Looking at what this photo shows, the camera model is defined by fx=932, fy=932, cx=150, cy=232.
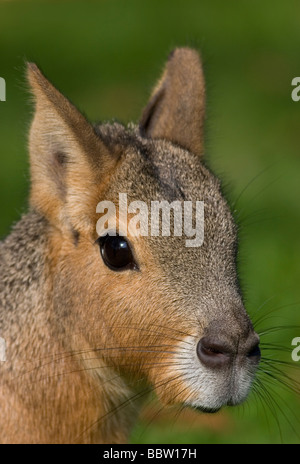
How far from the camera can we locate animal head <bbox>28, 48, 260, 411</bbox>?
140 inches

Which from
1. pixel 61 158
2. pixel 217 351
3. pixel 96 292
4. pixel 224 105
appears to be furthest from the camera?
pixel 224 105

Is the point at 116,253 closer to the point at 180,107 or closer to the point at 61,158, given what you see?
the point at 61,158

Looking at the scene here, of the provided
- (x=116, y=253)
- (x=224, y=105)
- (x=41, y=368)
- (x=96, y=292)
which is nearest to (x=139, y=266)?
(x=116, y=253)

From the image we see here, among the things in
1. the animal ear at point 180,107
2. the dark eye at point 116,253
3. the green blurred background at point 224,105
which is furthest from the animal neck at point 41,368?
the animal ear at point 180,107

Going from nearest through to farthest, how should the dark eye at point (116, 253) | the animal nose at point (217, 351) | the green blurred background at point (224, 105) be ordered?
the animal nose at point (217, 351)
the dark eye at point (116, 253)
the green blurred background at point (224, 105)

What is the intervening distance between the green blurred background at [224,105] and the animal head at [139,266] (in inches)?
13.3

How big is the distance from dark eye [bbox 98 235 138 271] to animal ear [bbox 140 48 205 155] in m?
0.88

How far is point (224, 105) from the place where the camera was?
1352 cm

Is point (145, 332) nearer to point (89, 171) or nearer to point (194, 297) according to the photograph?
point (194, 297)

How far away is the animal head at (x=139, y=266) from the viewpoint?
11.7ft

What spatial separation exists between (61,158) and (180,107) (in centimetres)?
88

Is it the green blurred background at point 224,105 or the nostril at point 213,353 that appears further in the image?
the green blurred background at point 224,105

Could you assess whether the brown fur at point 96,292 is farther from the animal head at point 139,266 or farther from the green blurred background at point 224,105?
the green blurred background at point 224,105

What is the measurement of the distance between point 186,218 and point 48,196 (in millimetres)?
651
